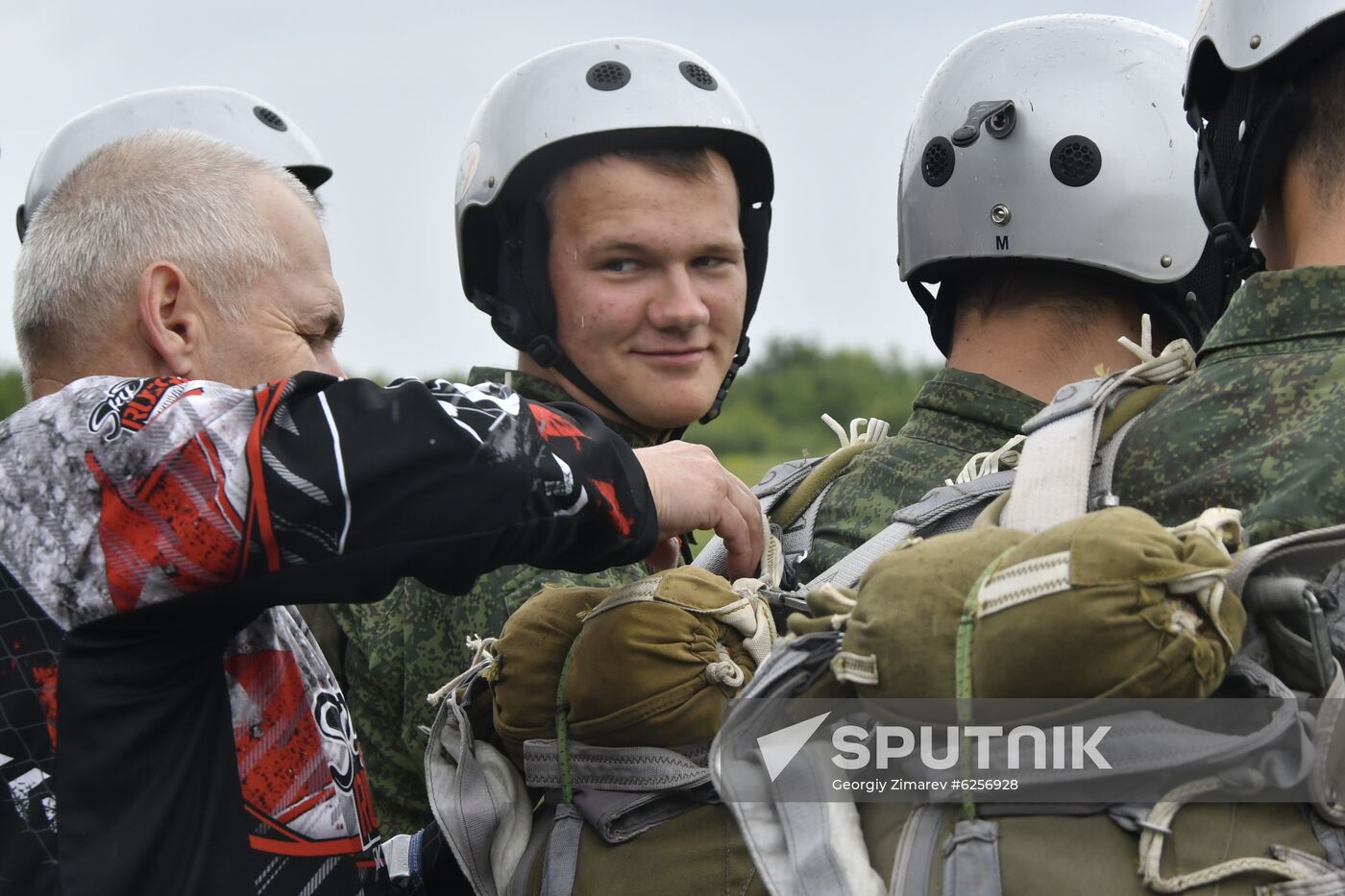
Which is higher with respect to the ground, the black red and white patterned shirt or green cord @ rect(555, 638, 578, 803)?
the black red and white patterned shirt

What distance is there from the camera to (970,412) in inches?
133

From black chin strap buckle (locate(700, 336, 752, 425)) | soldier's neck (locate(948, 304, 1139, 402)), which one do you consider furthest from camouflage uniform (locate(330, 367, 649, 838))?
soldier's neck (locate(948, 304, 1139, 402))

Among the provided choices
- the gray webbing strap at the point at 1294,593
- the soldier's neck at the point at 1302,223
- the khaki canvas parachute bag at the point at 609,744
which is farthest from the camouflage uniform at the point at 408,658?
the gray webbing strap at the point at 1294,593

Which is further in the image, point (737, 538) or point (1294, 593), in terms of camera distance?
point (737, 538)

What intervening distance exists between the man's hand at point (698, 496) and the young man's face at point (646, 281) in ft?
5.56

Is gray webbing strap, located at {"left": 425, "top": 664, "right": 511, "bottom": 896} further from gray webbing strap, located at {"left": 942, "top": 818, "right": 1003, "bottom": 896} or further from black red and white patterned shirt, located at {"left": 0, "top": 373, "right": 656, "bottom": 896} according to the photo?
gray webbing strap, located at {"left": 942, "top": 818, "right": 1003, "bottom": 896}

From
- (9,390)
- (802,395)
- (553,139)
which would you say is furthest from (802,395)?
(553,139)

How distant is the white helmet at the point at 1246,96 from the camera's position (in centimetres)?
248

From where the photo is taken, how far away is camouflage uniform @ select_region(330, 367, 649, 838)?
3576mm

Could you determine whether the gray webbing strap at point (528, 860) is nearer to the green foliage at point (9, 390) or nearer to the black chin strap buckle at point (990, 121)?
the black chin strap buckle at point (990, 121)

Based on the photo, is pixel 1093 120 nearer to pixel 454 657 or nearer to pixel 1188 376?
pixel 1188 376

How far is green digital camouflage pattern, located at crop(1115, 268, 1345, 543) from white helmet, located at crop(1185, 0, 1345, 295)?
29cm

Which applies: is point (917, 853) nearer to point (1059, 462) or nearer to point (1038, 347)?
point (1059, 462)

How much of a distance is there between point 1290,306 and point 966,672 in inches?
36.3
